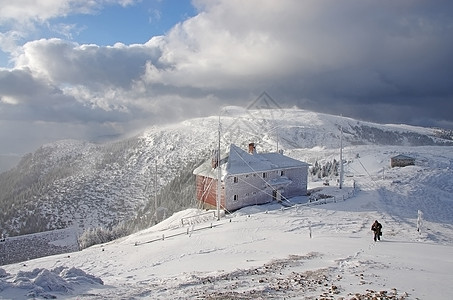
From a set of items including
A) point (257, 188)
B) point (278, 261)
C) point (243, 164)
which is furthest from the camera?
point (257, 188)

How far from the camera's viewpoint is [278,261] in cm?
1995

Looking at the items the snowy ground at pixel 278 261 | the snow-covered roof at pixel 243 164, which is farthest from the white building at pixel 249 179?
the snowy ground at pixel 278 261

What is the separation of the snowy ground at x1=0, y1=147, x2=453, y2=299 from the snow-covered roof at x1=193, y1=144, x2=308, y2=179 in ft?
18.0

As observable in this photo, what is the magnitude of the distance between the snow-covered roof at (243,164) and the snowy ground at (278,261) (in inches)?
216

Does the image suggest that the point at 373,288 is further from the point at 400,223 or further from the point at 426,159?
the point at 426,159

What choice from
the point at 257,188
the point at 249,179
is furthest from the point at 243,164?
the point at 257,188

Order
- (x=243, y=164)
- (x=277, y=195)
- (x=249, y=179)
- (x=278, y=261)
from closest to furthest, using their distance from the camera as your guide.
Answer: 1. (x=278, y=261)
2. (x=249, y=179)
3. (x=243, y=164)
4. (x=277, y=195)

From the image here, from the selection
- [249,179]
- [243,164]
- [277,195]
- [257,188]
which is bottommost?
[277,195]

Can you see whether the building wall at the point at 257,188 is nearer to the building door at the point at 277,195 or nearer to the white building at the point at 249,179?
the white building at the point at 249,179

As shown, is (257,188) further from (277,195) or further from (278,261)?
(278,261)

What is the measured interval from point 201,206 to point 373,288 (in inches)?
1525

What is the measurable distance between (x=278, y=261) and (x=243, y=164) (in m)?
28.6

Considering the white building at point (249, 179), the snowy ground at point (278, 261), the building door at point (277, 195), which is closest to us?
the snowy ground at point (278, 261)

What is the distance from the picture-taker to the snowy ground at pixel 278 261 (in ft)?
45.8
